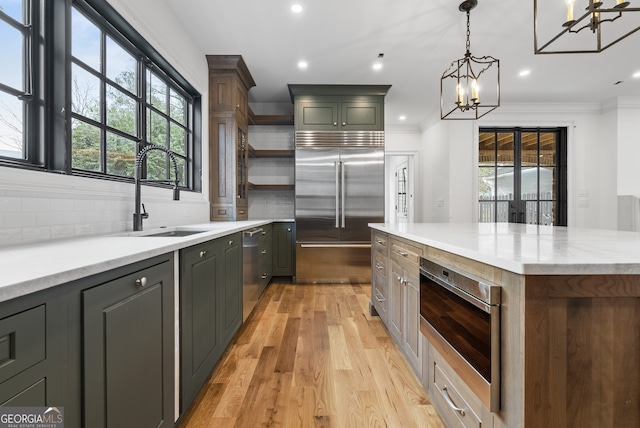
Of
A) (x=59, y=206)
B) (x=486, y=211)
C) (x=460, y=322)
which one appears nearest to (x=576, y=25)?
(x=486, y=211)

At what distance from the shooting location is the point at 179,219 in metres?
2.82

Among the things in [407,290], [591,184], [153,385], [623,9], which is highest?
[623,9]

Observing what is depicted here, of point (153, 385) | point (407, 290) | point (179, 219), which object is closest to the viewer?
point (153, 385)

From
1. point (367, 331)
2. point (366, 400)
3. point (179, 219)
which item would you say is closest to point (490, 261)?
point (366, 400)

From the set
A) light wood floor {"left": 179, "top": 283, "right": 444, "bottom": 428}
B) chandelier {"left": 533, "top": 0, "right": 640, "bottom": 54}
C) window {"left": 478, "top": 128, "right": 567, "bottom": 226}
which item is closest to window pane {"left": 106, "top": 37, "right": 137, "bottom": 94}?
light wood floor {"left": 179, "top": 283, "right": 444, "bottom": 428}

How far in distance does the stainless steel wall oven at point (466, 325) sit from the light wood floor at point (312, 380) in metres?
0.43

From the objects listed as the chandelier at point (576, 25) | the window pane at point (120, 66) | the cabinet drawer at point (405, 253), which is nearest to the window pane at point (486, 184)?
the chandelier at point (576, 25)

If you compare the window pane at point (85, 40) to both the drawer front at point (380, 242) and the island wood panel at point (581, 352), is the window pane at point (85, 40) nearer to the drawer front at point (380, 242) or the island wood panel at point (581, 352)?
the drawer front at point (380, 242)

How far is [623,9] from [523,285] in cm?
127

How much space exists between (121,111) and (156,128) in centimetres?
48

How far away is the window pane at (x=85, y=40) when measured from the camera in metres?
1.77

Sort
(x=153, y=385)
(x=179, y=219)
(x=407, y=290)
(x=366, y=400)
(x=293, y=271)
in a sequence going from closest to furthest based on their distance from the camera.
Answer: (x=153, y=385) < (x=366, y=400) < (x=407, y=290) < (x=179, y=219) < (x=293, y=271)

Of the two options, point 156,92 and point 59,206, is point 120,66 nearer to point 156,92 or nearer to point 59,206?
point 156,92

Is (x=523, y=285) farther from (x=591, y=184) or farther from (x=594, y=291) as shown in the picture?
(x=591, y=184)
